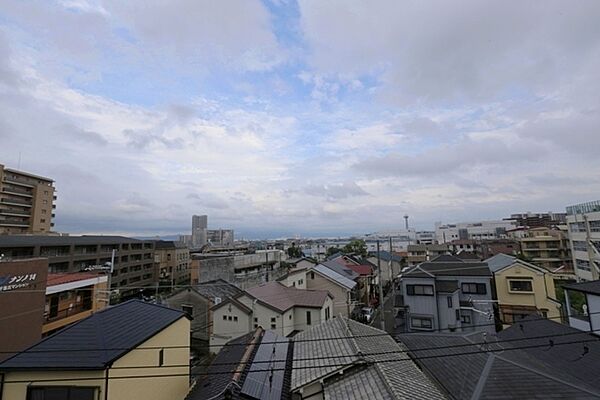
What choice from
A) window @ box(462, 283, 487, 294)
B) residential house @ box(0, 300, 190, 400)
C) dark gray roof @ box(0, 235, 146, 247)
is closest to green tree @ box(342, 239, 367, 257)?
window @ box(462, 283, 487, 294)

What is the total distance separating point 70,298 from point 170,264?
1380 inches

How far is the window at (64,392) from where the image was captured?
7.48m

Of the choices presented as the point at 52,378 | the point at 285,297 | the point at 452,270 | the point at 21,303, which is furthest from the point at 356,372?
the point at 21,303

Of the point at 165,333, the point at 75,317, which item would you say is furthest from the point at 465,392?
the point at 75,317

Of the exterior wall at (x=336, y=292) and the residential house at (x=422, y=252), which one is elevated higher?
the residential house at (x=422, y=252)

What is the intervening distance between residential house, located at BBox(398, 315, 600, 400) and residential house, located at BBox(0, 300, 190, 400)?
28.0 feet

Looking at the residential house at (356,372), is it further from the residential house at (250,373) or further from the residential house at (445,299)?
the residential house at (445,299)

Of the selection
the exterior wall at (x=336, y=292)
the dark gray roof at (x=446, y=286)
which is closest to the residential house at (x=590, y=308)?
the dark gray roof at (x=446, y=286)

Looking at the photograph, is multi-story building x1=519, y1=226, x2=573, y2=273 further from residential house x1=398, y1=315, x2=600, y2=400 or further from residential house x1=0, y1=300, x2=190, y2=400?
residential house x1=0, y1=300, x2=190, y2=400

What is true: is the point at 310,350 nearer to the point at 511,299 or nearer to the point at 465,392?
the point at 465,392

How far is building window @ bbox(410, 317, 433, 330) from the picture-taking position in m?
23.2

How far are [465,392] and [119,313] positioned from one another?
11.3 metres

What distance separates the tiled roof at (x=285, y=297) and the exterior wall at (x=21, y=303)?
13.7 meters

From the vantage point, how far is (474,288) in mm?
24344
